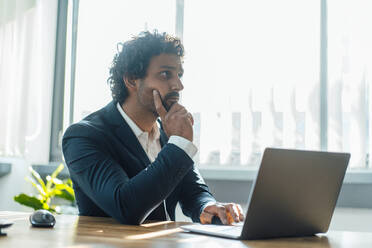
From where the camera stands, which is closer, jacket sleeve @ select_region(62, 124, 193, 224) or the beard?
jacket sleeve @ select_region(62, 124, 193, 224)

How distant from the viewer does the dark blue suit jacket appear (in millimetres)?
1418

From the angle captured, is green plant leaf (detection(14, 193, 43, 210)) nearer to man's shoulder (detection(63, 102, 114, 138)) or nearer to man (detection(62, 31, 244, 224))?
man (detection(62, 31, 244, 224))

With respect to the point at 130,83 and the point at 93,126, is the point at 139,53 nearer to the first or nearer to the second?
the point at 130,83

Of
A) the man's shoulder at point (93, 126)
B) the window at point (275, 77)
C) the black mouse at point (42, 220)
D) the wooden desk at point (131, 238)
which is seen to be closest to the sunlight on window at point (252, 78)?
the window at point (275, 77)

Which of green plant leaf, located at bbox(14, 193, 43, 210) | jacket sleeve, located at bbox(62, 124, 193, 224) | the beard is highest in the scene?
the beard

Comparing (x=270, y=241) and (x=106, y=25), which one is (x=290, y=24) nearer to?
(x=106, y=25)

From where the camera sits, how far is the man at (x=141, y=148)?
1.43 meters

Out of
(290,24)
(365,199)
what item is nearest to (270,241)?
(365,199)

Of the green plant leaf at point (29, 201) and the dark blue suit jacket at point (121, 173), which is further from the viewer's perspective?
the green plant leaf at point (29, 201)

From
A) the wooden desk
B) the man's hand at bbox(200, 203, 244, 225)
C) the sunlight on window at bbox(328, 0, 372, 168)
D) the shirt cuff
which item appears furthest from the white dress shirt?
the sunlight on window at bbox(328, 0, 372, 168)

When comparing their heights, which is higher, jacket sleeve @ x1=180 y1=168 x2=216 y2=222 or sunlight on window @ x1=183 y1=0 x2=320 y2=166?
sunlight on window @ x1=183 y1=0 x2=320 y2=166

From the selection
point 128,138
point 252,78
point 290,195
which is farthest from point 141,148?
point 252,78

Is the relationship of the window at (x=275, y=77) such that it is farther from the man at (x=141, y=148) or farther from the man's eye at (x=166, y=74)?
the man's eye at (x=166, y=74)

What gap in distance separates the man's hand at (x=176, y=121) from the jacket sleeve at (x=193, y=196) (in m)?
0.30
